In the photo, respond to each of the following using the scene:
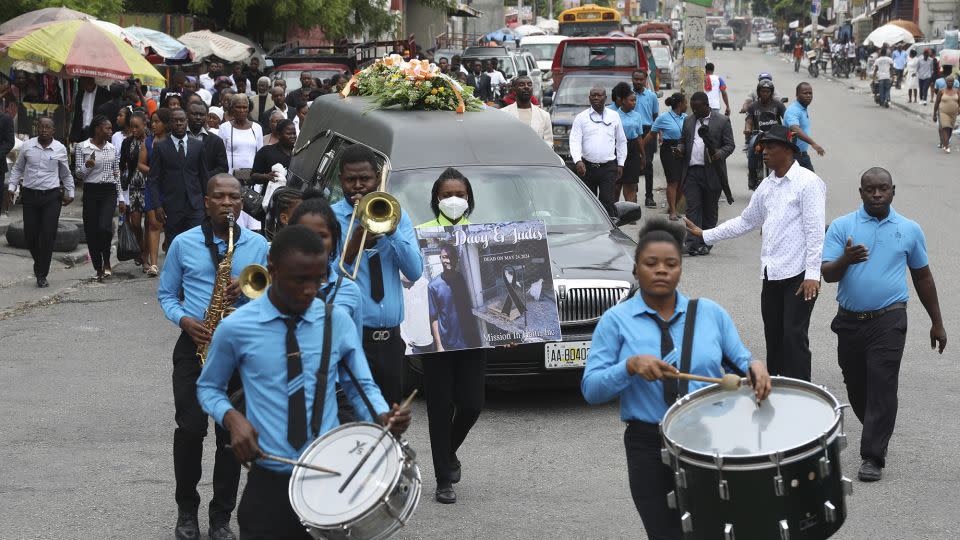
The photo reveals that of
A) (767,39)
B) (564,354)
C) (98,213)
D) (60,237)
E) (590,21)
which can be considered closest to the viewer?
(564,354)

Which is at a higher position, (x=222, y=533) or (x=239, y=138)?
(x=239, y=138)

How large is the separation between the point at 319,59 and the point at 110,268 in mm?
13893

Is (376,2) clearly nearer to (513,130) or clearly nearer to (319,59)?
(319,59)

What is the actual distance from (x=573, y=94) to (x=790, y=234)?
15152mm

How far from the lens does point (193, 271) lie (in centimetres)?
638

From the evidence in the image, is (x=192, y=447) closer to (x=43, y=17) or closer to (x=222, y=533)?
(x=222, y=533)

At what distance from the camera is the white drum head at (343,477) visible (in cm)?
414

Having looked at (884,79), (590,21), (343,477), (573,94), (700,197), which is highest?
(590,21)

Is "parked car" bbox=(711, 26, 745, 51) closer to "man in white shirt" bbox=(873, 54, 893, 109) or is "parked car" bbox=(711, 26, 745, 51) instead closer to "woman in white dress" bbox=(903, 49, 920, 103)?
"woman in white dress" bbox=(903, 49, 920, 103)

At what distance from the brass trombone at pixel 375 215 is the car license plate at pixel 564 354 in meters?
2.80

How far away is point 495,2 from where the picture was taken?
2881 inches

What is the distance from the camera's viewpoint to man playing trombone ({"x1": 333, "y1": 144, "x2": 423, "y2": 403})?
259 inches

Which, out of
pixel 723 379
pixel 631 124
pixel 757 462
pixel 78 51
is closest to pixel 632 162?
pixel 631 124

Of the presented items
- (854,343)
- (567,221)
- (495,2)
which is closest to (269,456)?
(854,343)
